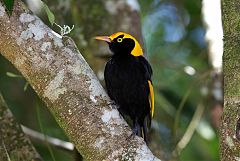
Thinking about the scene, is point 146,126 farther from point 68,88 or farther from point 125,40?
point 68,88

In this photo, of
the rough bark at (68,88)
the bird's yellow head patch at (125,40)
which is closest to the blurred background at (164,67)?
the bird's yellow head patch at (125,40)

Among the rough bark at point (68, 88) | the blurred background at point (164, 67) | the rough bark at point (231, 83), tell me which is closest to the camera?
the rough bark at point (231, 83)

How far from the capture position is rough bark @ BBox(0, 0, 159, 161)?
107 inches

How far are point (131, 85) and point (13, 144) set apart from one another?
1.12 metres

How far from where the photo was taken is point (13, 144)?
338 centimetres

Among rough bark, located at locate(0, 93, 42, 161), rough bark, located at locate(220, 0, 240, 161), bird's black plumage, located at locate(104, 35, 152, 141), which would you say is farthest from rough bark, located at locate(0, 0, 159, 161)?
bird's black plumage, located at locate(104, 35, 152, 141)

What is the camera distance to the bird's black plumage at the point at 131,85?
4102 mm

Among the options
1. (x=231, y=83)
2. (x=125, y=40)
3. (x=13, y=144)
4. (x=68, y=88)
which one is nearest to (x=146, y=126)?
(x=125, y=40)

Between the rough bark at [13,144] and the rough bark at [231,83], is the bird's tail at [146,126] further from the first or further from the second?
the rough bark at [231,83]

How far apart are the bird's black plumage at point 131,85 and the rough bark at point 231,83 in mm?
1396

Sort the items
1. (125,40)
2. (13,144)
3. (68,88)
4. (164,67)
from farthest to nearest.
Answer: (164,67), (125,40), (13,144), (68,88)

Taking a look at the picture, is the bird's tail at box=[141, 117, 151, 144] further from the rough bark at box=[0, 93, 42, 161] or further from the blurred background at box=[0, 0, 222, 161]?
the rough bark at box=[0, 93, 42, 161]

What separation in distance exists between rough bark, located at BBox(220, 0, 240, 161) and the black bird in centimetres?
139

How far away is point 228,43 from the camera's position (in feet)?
8.98
